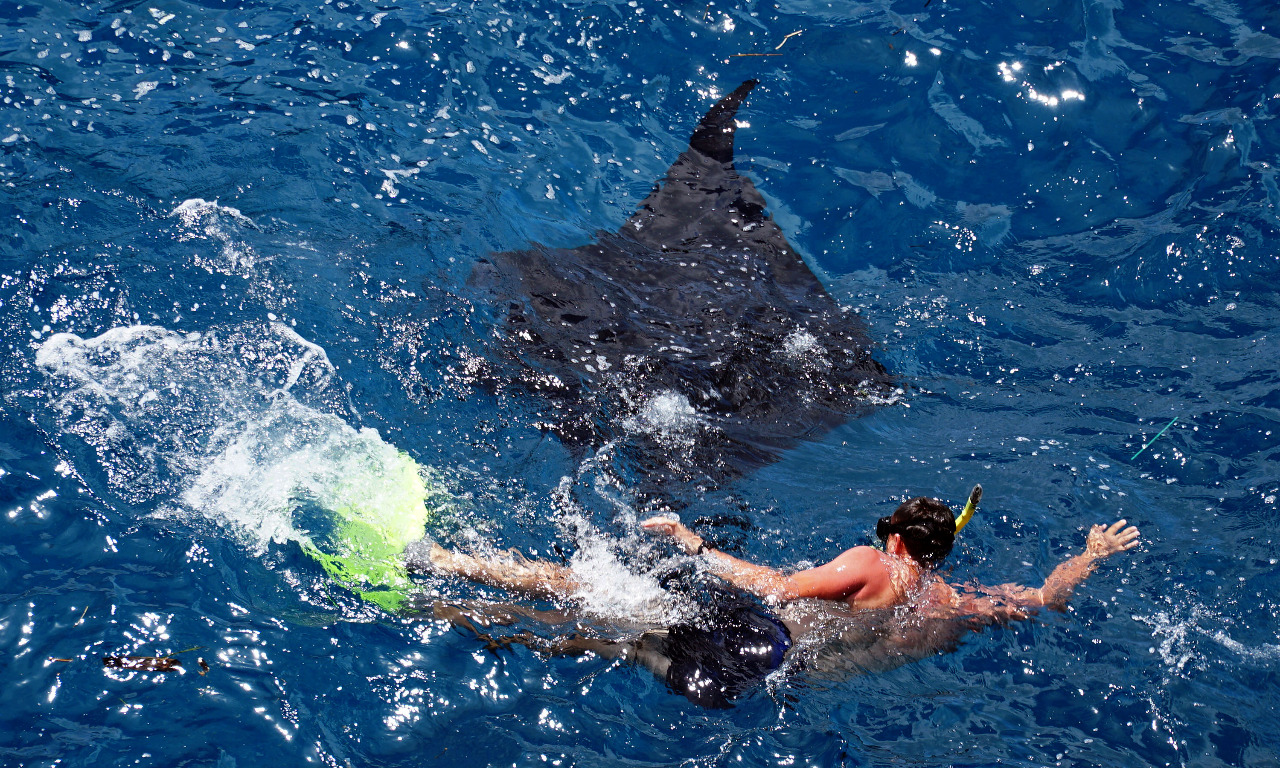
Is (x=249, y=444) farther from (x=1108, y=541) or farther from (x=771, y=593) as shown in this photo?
(x=1108, y=541)

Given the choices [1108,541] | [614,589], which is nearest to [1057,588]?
[1108,541]

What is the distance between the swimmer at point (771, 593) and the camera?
363 cm

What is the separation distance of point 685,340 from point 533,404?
104 cm

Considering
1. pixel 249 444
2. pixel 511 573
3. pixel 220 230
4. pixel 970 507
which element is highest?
pixel 220 230

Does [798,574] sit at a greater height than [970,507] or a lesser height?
lesser

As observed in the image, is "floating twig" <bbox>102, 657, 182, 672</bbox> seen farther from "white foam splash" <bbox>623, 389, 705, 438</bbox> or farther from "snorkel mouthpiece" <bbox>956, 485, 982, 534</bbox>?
"snorkel mouthpiece" <bbox>956, 485, 982, 534</bbox>

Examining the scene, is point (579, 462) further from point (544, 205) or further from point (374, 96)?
point (374, 96)

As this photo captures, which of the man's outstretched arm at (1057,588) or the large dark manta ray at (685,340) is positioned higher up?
the large dark manta ray at (685,340)

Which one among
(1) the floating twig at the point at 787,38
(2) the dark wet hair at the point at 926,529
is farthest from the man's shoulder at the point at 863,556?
(1) the floating twig at the point at 787,38

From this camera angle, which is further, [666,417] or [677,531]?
[666,417]

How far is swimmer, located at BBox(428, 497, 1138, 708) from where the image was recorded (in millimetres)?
3633

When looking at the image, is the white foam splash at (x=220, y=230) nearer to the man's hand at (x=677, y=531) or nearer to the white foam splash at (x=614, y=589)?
the white foam splash at (x=614, y=589)

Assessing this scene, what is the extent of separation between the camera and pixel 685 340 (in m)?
5.09

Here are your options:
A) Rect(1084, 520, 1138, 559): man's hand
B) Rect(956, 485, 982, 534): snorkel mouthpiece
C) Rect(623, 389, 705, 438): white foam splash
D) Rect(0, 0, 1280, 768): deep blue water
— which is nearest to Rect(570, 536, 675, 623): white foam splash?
Rect(0, 0, 1280, 768): deep blue water
